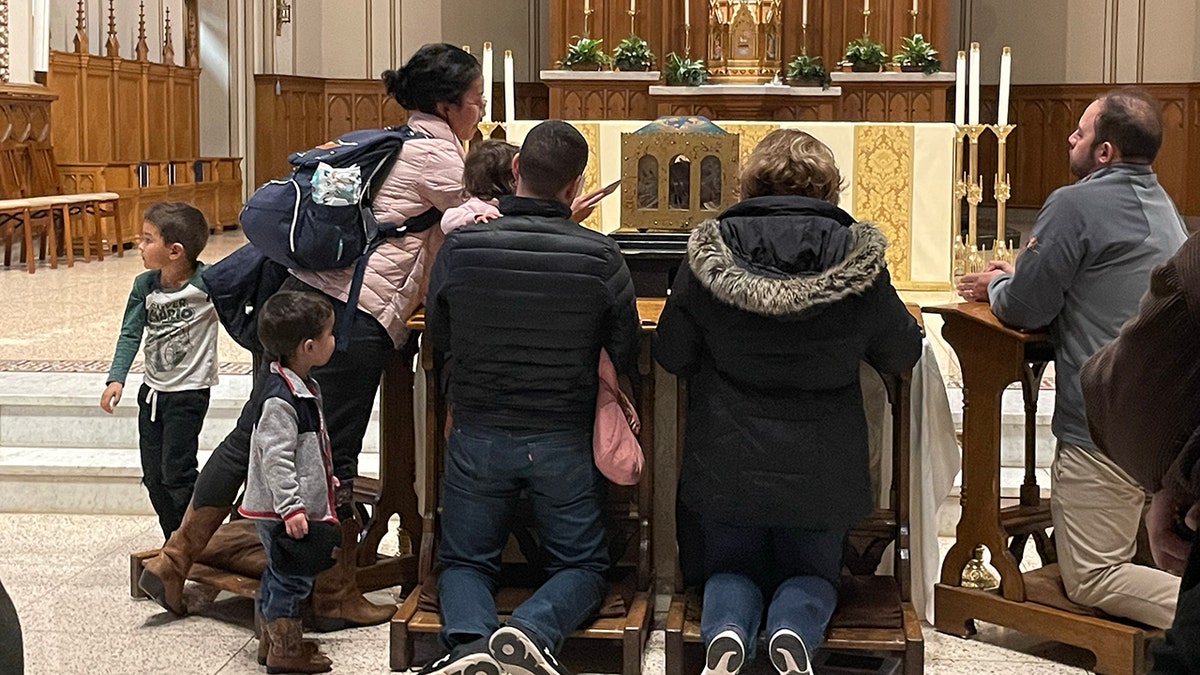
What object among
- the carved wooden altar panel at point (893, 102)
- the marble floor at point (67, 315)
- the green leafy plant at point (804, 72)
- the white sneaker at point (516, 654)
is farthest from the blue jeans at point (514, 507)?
the carved wooden altar panel at point (893, 102)

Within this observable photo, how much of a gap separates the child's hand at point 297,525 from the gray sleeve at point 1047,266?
1855 mm

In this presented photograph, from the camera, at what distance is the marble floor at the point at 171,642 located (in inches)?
157

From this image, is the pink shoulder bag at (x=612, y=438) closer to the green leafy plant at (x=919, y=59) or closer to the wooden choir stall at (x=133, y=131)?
the green leafy plant at (x=919, y=59)

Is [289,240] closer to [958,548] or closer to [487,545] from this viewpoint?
[487,545]

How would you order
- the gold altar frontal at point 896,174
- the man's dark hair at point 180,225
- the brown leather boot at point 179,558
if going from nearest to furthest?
the brown leather boot at point 179,558 < the man's dark hair at point 180,225 < the gold altar frontal at point 896,174

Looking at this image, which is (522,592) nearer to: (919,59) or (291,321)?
(291,321)

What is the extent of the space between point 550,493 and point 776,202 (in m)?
0.88

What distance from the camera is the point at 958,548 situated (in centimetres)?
423

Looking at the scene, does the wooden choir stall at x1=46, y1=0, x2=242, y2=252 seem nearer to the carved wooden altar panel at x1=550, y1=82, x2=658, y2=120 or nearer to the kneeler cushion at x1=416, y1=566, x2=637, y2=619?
the carved wooden altar panel at x1=550, y1=82, x2=658, y2=120

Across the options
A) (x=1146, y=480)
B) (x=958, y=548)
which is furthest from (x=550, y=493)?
(x=1146, y=480)

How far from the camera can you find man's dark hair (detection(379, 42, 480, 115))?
13.6ft

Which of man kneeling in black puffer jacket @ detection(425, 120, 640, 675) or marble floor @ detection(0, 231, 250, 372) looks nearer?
man kneeling in black puffer jacket @ detection(425, 120, 640, 675)

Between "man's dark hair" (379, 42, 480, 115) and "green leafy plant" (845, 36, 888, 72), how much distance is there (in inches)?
323

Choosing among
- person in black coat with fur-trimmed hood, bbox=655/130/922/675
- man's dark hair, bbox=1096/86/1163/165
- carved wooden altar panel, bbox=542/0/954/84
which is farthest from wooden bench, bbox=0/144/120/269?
man's dark hair, bbox=1096/86/1163/165
